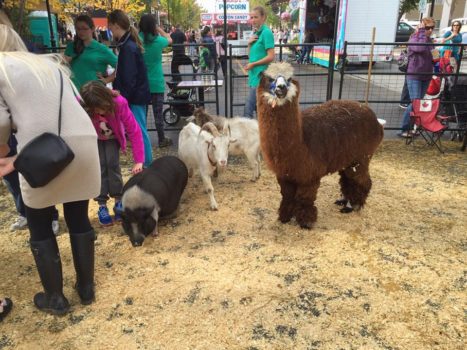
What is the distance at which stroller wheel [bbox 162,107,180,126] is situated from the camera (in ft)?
24.2

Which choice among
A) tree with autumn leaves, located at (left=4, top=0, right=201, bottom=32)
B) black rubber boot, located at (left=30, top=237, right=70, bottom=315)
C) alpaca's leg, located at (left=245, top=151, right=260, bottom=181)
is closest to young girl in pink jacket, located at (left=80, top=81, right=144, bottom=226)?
black rubber boot, located at (left=30, top=237, right=70, bottom=315)

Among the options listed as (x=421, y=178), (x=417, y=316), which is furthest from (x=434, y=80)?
(x=417, y=316)

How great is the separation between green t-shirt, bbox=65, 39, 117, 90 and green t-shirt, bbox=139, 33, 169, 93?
0.63 metres

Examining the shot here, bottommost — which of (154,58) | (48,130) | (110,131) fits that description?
(110,131)

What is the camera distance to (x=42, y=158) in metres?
1.94

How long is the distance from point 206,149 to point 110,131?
116 centimetres

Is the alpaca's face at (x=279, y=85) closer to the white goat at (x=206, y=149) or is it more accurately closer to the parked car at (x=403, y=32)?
the white goat at (x=206, y=149)

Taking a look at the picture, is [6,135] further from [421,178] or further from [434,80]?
[434,80]

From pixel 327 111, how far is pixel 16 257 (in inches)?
124

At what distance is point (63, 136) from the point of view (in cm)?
207

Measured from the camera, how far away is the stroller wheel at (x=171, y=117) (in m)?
7.36

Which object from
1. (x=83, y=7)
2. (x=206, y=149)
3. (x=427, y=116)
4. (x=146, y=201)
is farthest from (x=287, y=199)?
(x=83, y=7)

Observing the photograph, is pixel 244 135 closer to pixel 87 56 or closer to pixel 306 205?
pixel 306 205

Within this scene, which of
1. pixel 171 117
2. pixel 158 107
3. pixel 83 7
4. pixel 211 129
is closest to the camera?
pixel 211 129
